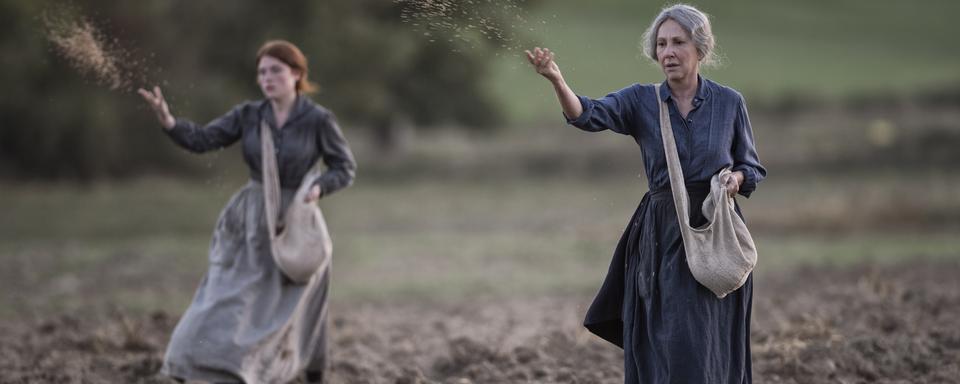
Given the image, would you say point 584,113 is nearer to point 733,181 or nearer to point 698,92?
point 698,92

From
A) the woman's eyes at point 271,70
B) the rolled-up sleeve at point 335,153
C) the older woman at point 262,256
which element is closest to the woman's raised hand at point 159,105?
the older woman at point 262,256

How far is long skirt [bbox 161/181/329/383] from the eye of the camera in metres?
6.77

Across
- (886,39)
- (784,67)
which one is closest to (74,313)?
(784,67)

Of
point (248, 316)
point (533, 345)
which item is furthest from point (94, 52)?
point (533, 345)

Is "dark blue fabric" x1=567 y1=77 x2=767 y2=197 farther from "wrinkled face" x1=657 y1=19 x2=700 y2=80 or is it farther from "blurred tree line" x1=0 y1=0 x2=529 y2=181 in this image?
"blurred tree line" x1=0 y1=0 x2=529 y2=181

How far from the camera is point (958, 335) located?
24.1ft

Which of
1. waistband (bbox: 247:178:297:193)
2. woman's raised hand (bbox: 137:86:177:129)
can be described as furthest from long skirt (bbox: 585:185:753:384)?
woman's raised hand (bbox: 137:86:177:129)

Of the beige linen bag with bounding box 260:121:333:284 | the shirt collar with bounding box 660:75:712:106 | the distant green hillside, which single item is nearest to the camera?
the shirt collar with bounding box 660:75:712:106

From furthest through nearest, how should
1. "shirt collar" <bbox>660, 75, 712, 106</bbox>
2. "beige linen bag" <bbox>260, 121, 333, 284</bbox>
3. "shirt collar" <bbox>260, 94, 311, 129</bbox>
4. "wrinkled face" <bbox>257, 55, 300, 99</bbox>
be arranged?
"shirt collar" <bbox>260, 94, 311, 129</bbox>, "wrinkled face" <bbox>257, 55, 300, 99</bbox>, "beige linen bag" <bbox>260, 121, 333, 284</bbox>, "shirt collar" <bbox>660, 75, 712, 106</bbox>

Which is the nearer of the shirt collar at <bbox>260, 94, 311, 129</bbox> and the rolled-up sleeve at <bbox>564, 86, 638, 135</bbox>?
the rolled-up sleeve at <bbox>564, 86, 638, 135</bbox>

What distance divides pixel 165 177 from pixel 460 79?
12061 millimetres

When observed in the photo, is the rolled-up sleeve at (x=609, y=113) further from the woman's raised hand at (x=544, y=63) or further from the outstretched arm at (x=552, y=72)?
the woman's raised hand at (x=544, y=63)

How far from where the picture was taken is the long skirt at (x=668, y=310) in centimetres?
499

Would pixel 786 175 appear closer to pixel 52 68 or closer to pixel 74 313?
pixel 52 68
